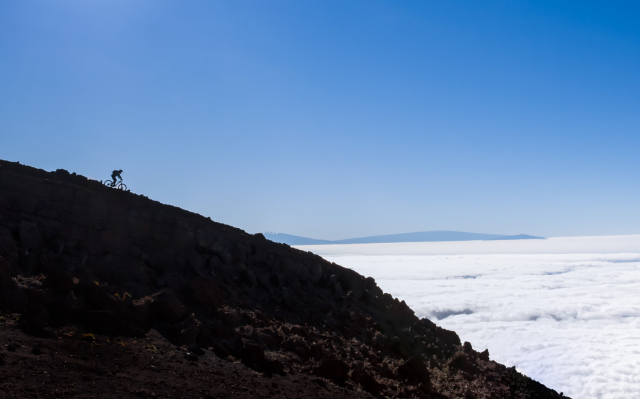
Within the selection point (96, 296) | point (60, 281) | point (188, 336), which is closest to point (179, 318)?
point (188, 336)

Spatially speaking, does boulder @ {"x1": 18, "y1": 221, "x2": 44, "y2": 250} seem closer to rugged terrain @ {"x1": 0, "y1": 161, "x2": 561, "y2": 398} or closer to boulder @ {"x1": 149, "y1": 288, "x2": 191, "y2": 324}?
rugged terrain @ {"x1": 0, "y1": 161, "x2": 561, "y2": 398}

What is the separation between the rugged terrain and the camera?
911 centimetres

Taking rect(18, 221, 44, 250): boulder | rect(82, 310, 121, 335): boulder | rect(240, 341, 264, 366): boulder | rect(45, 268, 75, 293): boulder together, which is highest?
rect(18, 221, 44, 250): boulder

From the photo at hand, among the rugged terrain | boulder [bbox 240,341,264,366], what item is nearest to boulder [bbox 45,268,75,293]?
the rugged terrain

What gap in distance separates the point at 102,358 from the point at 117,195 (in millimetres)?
10972

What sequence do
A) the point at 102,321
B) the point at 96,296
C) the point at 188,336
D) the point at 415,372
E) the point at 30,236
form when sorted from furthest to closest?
the point at 30,236
the point at 415,372
the point at 96,296
the point at 188,336
the point at 102,321

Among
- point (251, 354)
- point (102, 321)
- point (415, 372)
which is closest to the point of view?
point (102, 321)

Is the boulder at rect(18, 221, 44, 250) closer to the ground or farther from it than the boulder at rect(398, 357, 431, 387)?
farther from it

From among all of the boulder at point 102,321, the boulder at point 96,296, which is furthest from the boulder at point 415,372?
the boulder at point 96,296

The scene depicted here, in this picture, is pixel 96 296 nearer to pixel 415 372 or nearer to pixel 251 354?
pixel 251 354

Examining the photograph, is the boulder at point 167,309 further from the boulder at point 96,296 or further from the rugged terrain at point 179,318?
the boulder at point 96,296

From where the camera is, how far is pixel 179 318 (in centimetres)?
1225

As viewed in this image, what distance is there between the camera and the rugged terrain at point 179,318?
9109 millimetres

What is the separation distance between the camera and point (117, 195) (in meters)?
18.5
